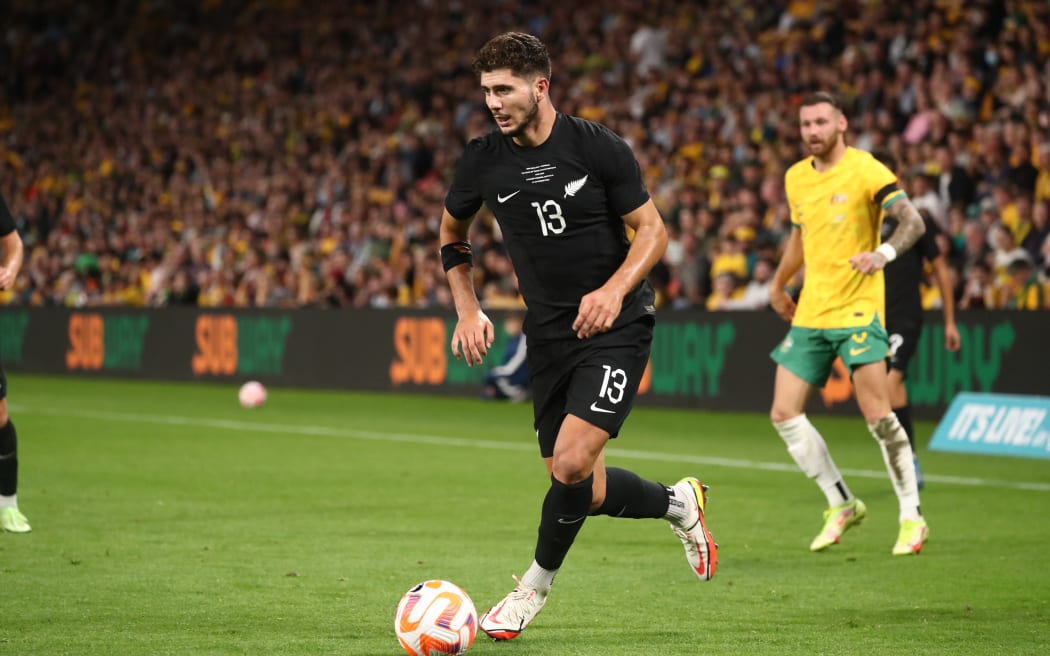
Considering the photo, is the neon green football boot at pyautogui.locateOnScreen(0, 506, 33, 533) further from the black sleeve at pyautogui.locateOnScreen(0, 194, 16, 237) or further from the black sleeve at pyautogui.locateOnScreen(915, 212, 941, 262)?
the black sleeve at pyautogui.locateOnScreen(915, 212, 941, 262)

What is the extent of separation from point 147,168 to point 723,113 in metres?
15.0

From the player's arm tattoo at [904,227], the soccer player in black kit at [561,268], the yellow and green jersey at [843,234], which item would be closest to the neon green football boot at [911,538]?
the yellow and green jersey at [843,234]

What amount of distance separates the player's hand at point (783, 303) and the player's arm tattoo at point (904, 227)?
85cm

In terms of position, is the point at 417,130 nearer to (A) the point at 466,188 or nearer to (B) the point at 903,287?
(B) the point at 903,287

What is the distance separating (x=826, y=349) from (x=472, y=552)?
85.3 inches

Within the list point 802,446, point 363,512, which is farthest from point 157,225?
point 802,446

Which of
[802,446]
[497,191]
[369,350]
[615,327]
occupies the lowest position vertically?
[369,350]

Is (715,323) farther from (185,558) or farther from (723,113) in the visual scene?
(185,558)

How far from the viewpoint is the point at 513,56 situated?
576cm

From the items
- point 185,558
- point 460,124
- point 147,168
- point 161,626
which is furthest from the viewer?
point 147,168

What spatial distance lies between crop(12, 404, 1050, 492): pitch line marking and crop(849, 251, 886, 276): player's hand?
4.10 metres

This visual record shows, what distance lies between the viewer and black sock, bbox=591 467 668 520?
6.45 metres

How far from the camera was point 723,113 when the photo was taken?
21359 millimetres

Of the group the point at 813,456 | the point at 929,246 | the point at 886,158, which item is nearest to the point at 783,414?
the point at 813,456
